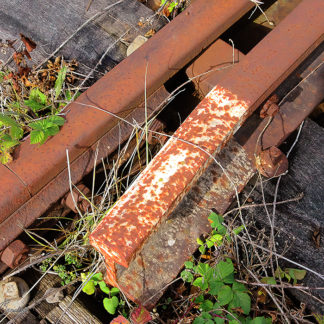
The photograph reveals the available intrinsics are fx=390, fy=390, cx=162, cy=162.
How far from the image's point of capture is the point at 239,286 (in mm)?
1957

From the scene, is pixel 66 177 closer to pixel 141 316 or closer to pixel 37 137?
pixel 37 137

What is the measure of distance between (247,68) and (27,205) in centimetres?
137

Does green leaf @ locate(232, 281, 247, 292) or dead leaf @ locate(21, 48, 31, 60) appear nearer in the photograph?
green leaf @ locate(232, 281, 247, 292)

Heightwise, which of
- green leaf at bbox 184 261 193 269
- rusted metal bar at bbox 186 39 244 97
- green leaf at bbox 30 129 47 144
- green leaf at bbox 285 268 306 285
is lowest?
green leaf at bbox 30 129 47 144

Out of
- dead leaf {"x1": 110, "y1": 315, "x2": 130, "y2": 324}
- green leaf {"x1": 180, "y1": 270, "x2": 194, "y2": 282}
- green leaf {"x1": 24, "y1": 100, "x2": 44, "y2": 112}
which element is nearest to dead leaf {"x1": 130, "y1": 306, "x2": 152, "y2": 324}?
dead leaf {"x1": 110, "y1": 315, "x2": 130, "y2": 324}

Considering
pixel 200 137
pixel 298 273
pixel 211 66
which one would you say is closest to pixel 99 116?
pixel 200 137

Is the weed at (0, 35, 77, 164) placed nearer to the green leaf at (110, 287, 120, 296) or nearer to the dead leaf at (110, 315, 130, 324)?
the green leaf at (110, 287, 120, 296)

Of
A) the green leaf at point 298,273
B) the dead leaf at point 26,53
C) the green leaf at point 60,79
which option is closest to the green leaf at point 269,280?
the green leaf at point 298,273

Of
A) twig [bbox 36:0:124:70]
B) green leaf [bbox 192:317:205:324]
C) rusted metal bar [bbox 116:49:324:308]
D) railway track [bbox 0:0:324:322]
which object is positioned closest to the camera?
railway track [bbox 0:0:324:322]

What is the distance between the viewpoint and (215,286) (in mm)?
1953

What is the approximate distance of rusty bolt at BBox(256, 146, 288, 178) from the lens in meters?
2.16

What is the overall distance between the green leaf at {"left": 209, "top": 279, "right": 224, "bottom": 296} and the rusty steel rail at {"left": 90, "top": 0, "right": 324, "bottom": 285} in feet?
1.59

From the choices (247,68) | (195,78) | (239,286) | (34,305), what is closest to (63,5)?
(195,78)

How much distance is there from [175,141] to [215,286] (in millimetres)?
755
